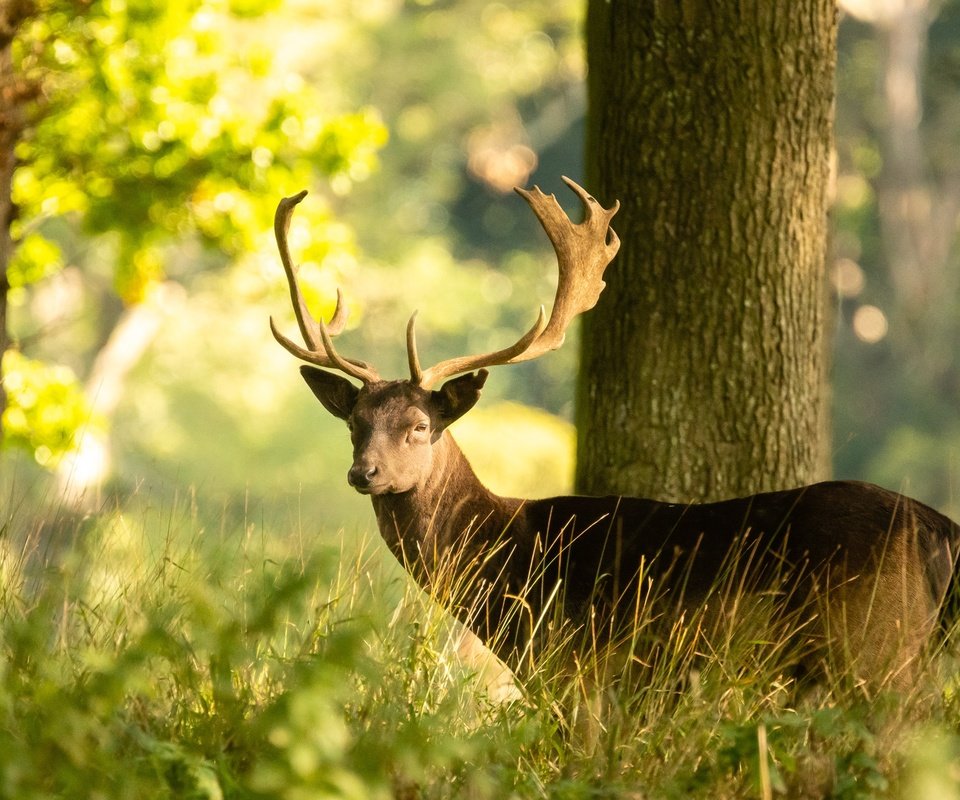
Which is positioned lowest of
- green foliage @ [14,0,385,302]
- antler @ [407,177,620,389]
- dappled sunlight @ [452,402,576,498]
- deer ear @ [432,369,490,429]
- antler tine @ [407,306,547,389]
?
dappled sunlight @ [452,402,576,498]

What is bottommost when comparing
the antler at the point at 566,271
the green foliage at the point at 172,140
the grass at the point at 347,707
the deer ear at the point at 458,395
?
the grass at the point at 347,707

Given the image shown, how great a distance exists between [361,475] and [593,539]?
0.93m

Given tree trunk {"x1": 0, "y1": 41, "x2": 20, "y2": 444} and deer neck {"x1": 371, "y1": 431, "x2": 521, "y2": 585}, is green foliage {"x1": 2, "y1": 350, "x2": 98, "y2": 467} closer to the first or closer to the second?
tree trunk {"x1": 0, "y1": 41, "x2": 20, "y2": 444}

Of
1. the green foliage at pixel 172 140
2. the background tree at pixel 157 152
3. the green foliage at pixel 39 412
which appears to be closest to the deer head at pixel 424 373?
the background tree at pixel 157 152

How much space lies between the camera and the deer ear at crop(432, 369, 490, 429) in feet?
18.8

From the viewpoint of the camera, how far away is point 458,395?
5797 millimetres

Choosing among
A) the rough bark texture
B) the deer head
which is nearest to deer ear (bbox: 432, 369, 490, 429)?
the deer head

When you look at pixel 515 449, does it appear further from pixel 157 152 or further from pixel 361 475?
pixel 361 475

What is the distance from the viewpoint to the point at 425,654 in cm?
482

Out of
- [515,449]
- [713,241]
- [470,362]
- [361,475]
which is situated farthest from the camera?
[515,449]

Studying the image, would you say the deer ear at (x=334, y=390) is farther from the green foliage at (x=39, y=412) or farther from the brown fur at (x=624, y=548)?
the green foliage at (x=39, y=412)

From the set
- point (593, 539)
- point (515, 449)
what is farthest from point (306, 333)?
point (515, 449)

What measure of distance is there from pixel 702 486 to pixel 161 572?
7.75 feet

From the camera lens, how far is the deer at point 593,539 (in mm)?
5027
